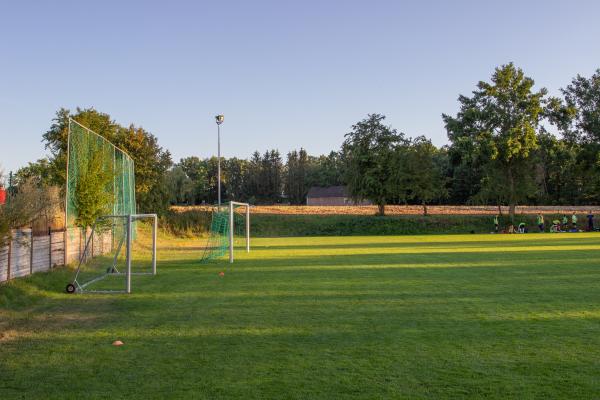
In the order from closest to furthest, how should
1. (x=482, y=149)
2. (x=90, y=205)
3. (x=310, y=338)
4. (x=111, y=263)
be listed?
(x=310, y=338) → (x=90, y=205) → (x=111, y=263) → (x=482, y=149)

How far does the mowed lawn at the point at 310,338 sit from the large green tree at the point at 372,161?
33683 millimetres

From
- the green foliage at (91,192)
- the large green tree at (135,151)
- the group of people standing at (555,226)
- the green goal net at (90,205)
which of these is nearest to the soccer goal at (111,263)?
the green goal net at (90,205)

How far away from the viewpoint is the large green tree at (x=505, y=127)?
137ft

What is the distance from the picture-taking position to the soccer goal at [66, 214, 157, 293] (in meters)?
12.1

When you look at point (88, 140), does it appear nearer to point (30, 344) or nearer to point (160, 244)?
point (30, 344)

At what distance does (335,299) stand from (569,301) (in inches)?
173

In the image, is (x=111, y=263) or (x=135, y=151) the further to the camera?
(x=135, y=151)

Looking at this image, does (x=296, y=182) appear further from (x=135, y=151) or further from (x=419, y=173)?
(x=135, y=151)

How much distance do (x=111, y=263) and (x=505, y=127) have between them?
3461 centimetres

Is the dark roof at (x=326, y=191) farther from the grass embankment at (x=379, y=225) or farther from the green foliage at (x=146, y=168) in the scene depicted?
the green foliage at (x=146, y=168)

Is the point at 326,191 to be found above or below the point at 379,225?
above

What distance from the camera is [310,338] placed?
7.32 metres

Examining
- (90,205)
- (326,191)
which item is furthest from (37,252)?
(326,191)

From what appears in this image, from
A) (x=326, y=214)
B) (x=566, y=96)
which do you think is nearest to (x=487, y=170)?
(x=566, y=96)
